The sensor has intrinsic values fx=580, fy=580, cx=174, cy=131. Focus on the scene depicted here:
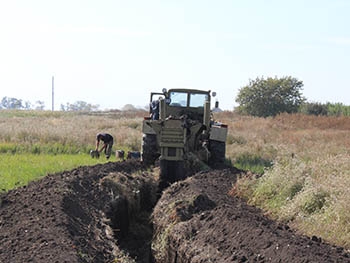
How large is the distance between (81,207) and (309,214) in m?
4.28

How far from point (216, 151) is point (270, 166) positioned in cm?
270

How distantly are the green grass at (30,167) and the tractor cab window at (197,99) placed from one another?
3.96 meters

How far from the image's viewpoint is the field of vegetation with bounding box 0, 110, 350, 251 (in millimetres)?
9219

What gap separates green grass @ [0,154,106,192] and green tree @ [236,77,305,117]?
133ft

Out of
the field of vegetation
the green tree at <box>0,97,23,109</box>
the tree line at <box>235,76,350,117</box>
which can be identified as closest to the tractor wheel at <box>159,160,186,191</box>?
the field of vegetation

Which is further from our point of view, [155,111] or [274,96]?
[274,96]

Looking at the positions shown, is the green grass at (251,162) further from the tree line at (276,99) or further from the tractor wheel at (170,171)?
the tree line at (276,99)

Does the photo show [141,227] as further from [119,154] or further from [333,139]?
[333,139]

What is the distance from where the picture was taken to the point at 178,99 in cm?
1895

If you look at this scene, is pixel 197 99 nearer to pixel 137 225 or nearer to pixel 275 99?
pixel 137 225

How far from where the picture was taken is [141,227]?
13.3 meters

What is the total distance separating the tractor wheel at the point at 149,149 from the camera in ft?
59.1

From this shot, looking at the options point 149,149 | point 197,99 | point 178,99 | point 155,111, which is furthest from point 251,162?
point 149,149

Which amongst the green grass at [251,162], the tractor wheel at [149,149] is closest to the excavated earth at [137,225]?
the tractor wheel at [149,149]
